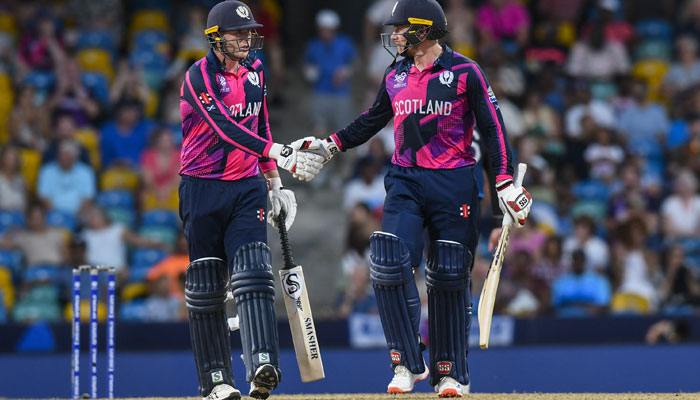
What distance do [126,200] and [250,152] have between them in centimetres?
617

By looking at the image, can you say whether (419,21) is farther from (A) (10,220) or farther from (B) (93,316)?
(A) (10,220)

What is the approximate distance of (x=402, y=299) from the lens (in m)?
7.15

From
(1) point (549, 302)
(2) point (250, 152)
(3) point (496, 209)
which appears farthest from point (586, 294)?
(2) point (250, 152)

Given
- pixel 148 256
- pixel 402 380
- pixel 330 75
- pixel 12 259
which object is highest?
pixel 330 75

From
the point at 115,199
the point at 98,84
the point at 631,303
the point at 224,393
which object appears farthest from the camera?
the point at 98,84

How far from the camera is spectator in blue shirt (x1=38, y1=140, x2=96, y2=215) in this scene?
12781 millimetres

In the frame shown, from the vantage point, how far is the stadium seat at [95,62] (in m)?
14.3

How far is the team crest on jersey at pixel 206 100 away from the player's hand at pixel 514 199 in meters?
1.80

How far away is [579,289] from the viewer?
11789 mm

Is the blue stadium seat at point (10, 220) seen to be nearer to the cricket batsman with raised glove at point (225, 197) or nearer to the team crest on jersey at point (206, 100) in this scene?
the cricket batsman with raised glove at point (225, 197)

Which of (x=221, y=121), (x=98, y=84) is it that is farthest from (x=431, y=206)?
(x=98, y=84)

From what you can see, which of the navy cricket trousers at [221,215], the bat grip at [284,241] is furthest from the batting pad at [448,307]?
the navy cricket trousers at [221,215]

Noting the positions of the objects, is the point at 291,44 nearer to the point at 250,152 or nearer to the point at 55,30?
the point at 55,30

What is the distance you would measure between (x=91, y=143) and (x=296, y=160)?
6902mm
